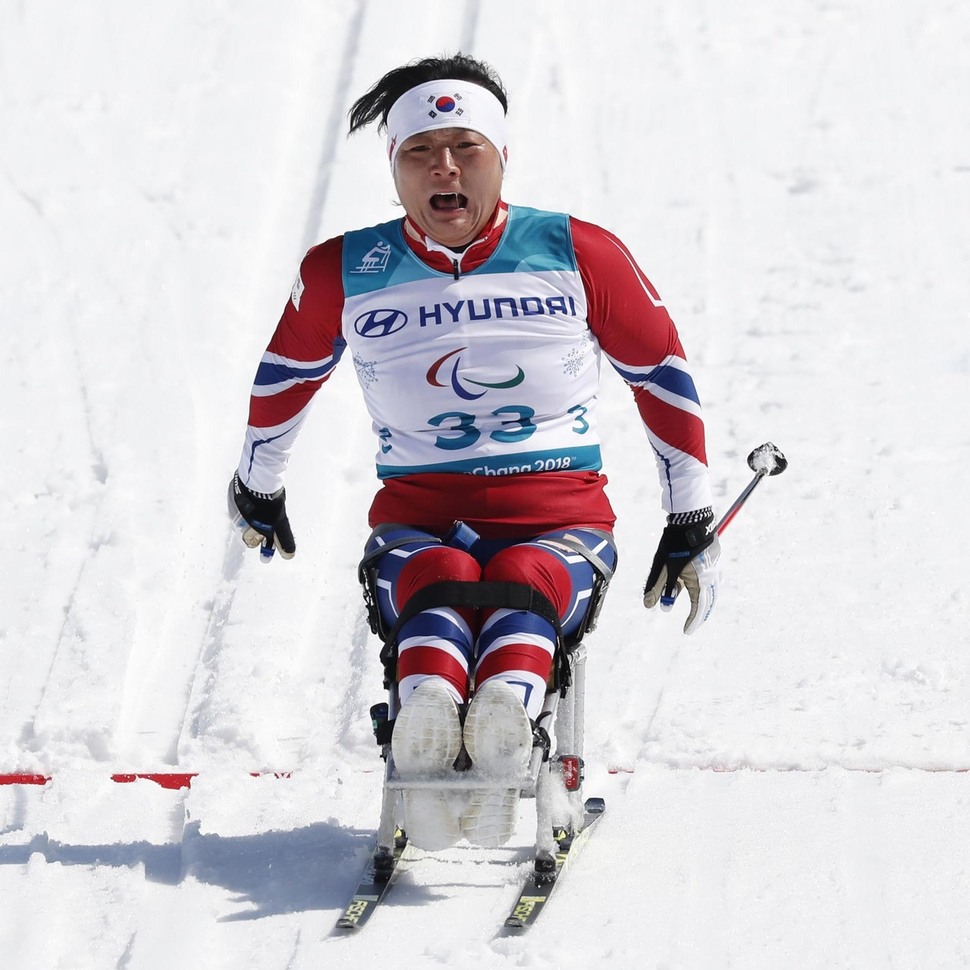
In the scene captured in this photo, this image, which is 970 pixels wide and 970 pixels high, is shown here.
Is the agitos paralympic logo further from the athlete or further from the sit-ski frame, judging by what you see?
the sit-ski frame

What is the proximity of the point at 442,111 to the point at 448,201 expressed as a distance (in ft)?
A: 0.66

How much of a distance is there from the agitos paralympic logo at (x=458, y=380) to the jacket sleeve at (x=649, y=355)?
0.79 ft

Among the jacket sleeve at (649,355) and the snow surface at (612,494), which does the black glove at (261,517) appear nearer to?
the snow surface at (612,494)

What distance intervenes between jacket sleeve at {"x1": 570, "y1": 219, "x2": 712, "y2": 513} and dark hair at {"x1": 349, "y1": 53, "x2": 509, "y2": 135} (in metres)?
0.40

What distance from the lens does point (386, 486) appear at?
3.80 meters

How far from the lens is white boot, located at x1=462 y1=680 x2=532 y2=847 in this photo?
3.18 m

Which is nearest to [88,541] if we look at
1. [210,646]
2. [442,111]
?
[210,646]

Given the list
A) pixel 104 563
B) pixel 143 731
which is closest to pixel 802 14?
pixel 104 563

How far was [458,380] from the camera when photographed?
3.62 m

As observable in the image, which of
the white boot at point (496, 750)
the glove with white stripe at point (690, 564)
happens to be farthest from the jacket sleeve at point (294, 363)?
the white boot at point (496, 750)

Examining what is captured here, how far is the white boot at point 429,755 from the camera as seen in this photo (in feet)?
10.5

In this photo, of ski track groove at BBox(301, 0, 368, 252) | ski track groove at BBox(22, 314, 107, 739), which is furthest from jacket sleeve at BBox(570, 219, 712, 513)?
ski track groove at BBox(301, 0, 368, 252)

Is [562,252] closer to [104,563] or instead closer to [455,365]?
[455,365]

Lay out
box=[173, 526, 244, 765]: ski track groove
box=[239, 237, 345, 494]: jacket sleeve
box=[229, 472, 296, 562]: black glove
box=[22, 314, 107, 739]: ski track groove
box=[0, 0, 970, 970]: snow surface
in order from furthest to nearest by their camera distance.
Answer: box=[22, 314, 107, 739]: ski track groove, box=[173, 526, 244, 765]: ski track groove, box=[229, 472, 296, 562]: black glove, box=[239, 237, 345, 494]: jacket sleeve, box=[0, 0, 970, 970]: snow surface
